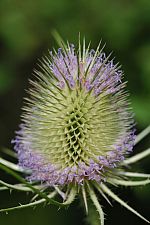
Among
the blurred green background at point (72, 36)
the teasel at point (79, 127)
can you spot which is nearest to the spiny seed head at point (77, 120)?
the teasel at point (79, 127)

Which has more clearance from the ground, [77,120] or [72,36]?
[72,36]

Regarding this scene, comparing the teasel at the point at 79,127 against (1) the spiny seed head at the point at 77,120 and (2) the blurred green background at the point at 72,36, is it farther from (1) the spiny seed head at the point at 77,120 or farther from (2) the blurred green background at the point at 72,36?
(2) the blurred green background at the point at 72,36

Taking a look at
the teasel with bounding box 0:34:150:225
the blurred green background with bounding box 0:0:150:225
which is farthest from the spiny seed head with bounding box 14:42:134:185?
the blurred green background with bounding box 0:0:150:225

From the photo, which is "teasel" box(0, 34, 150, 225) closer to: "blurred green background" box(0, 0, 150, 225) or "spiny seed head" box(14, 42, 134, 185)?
"spiny seed head" box(14, 42, 134, 185)

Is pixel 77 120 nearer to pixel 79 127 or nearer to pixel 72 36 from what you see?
pixel 79 127

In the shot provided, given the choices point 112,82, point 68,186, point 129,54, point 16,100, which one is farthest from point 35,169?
point 16,100

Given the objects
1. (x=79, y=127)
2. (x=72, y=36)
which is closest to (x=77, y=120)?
(x=79, y=127)
